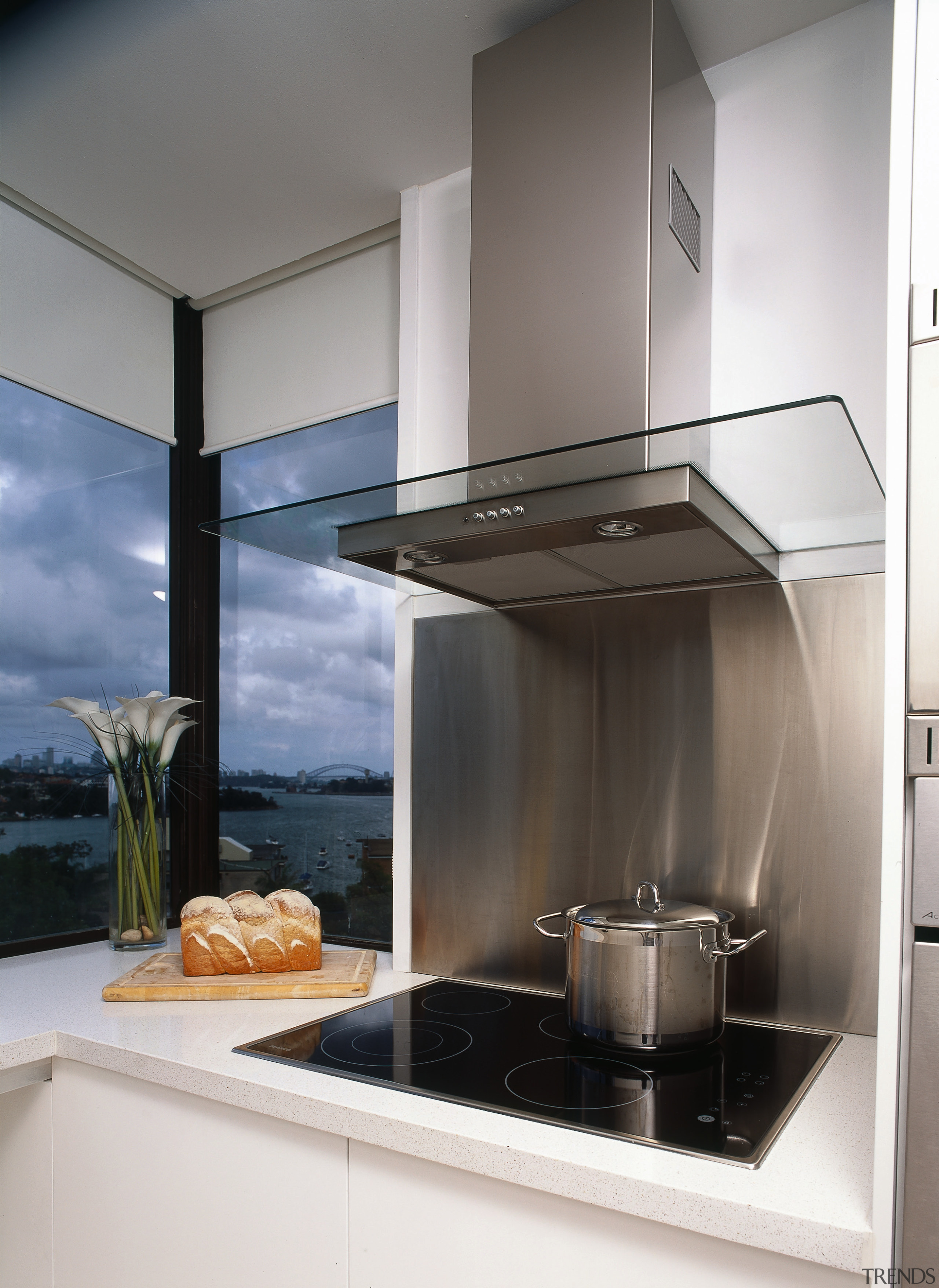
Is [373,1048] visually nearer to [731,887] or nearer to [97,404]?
[731,887]

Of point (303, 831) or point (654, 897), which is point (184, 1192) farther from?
point (303, 831)

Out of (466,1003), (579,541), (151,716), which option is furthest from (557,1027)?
(151,716)

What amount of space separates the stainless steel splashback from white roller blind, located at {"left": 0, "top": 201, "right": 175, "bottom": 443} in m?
0.98

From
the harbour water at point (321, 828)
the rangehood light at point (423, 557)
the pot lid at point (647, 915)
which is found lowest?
the harbour water at point (321, 828)

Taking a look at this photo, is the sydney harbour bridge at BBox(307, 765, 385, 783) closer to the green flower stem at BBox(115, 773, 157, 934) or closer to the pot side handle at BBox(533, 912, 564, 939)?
the green flower stem at BBox(115, 773, 157, 934)

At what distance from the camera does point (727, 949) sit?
118 cm

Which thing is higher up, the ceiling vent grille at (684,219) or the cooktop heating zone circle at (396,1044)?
the ceiling vent grille at (684,219)

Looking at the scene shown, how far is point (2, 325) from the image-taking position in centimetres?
185

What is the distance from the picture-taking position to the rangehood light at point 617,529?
1.12 metres

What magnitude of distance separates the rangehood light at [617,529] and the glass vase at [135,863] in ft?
3.72

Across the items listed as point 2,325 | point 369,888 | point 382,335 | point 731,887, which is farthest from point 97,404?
point 731,887

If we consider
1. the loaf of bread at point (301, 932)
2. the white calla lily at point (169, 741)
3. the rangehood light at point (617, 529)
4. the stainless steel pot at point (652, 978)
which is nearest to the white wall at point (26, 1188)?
the loaf of bread at point (301, 932)

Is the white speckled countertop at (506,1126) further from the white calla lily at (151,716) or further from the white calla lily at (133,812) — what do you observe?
the white calla lily at (151,716)

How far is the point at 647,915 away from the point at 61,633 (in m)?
1.41
